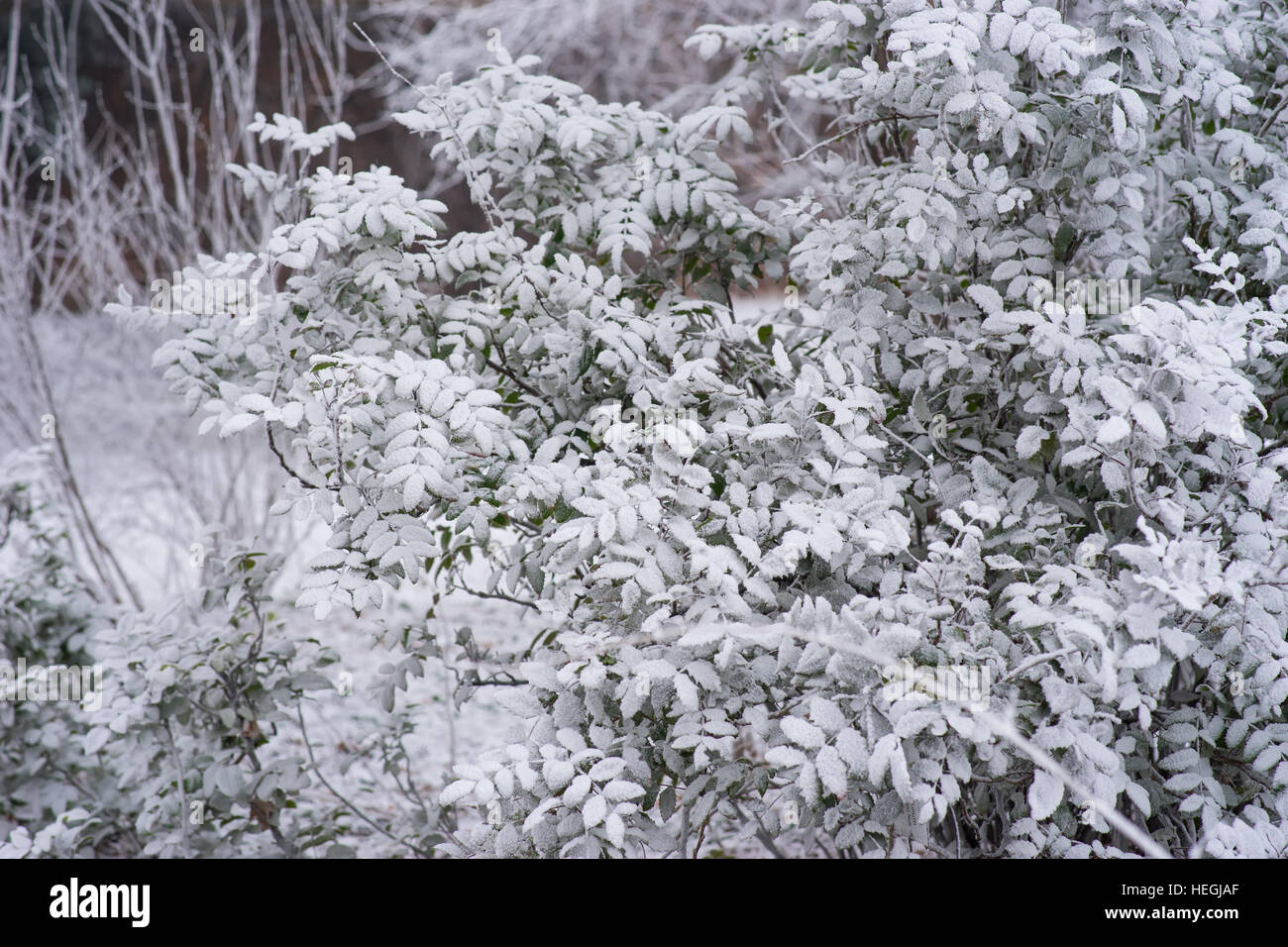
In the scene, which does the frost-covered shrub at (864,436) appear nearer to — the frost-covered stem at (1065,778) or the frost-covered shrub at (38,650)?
the frost-covered stem at (1065,778)

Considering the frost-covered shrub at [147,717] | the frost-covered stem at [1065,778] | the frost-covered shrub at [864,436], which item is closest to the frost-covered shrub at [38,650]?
the frost-covered shrub at [147,717]

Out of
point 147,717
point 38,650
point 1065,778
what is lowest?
point 38,650

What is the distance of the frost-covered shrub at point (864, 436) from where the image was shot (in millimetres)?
1640

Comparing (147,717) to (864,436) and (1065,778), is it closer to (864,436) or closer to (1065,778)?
(864,436)

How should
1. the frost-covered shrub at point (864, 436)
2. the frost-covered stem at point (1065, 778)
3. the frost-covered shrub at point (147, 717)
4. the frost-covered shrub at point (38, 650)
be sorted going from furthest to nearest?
the frost-covered shrub at point (38, 650)
the frost-covered shrub at point (147, 717)
the frost-covered shrub at point (864, 436)
the frost-covered stem at point (1065, 778)

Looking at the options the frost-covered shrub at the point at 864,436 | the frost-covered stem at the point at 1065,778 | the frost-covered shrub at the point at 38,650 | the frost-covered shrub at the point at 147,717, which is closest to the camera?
the frost-covered stem at the point at 1065,778

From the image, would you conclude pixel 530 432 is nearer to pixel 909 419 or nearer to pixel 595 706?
pixel 595 706

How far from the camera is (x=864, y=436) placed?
1858 mm

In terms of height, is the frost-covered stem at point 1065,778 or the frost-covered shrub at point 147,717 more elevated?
the frost-covered stem at point 1065,778

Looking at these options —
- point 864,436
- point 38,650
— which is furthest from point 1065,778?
point 38,650

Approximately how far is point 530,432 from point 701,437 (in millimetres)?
531

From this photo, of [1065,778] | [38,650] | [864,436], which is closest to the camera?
[1065,778]

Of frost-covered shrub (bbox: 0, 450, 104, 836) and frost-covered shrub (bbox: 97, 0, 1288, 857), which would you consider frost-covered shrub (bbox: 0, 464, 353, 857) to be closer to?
frost-covered shrub (bbox: 0, 450, 104, 836)

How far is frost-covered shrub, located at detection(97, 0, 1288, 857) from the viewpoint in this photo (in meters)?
1.64
